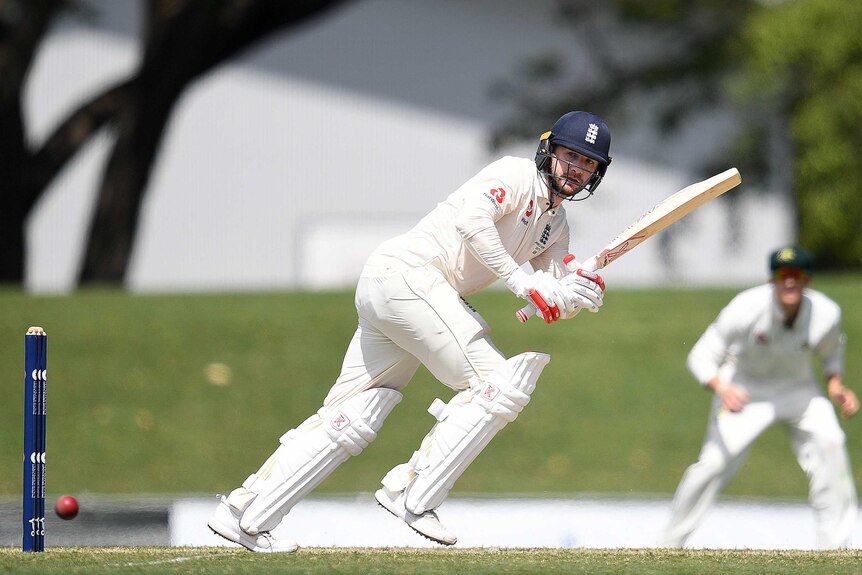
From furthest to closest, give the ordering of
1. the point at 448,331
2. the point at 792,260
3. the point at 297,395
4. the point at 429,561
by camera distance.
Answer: the point at 297,395
the point at 792,260
the point at 448,331
the point at 429,561

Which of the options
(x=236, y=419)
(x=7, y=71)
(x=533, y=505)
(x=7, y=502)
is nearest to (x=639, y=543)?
(x=533, y=505)

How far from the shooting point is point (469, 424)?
4406mm

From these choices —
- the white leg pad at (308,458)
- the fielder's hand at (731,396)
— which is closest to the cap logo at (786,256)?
the fielder's hand at (731,396)

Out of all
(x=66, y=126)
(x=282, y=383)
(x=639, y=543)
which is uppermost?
(x=66, y=126)

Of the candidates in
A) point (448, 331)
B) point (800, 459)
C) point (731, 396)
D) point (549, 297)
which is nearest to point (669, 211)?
point (549, 297)

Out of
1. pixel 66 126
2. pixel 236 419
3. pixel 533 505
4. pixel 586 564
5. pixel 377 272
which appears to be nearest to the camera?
pixel 586 564

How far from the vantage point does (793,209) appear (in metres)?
16.5

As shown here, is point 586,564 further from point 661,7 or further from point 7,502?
point 661,7

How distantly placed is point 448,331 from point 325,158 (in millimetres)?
13066

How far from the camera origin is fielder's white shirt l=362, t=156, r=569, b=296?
14.4 ft

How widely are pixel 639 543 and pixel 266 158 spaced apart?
1180 cm

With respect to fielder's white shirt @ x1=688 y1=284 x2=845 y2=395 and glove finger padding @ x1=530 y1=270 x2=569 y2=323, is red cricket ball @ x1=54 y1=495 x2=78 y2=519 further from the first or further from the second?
fielder's white shirt @ x1=688 y1=284 x2=845 y2=395

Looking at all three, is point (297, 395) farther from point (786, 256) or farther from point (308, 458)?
point (308, 458)

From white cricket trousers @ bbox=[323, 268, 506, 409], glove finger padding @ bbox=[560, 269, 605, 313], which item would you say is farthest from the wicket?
glove finger padding @ bbox=[560, 269, 605, 313]
